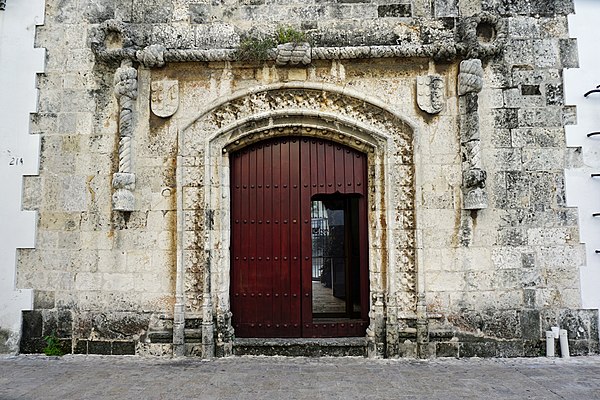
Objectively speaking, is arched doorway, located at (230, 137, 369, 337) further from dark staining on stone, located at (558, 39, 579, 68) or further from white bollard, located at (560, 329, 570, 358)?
dark staining on stone, located at (558, 39, 579, 68)

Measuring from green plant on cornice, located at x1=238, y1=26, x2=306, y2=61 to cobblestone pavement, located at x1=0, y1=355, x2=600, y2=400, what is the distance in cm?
310

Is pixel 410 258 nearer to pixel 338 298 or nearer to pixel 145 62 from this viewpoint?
pixel 338 298

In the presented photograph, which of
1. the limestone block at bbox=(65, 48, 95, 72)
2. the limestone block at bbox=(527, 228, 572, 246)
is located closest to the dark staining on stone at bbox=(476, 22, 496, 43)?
the limestone block at bbox=(527, 228, 572, 246)

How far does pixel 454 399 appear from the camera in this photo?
3.56 m

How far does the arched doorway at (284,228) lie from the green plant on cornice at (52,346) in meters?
1.79

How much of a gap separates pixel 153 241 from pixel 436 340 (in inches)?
121

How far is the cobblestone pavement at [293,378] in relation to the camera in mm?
3684

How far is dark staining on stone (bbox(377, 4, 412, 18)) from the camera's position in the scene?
5000 mm

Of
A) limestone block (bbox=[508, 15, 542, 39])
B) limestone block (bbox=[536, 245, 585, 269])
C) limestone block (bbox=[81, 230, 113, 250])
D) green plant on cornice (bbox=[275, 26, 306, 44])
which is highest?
limestone block (bbox=[508, 15, 542, 39])

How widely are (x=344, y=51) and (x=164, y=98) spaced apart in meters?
1.95

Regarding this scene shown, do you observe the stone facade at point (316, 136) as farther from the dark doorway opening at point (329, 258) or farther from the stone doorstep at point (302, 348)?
the dark doorway opening at point (329, 258)

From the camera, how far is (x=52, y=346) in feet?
15.8

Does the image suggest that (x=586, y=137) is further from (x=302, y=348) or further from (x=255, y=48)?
(x=302, y=348)

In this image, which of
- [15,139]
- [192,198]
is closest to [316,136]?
[192,198]
